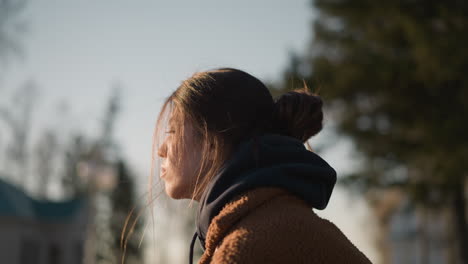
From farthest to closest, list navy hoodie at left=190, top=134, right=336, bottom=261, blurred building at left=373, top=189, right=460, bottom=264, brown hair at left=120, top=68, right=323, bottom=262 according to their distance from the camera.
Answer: blurred building at left=373, top=189, right=460, bottom=264 < brown hair at left=120, top=68, right=323, bottom=262 < navy hoodie at left=190, top=134, right=336, bottom=261

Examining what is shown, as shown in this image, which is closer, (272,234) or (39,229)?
(272,234)

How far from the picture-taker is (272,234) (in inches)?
60.4

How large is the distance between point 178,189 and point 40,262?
79.5ft

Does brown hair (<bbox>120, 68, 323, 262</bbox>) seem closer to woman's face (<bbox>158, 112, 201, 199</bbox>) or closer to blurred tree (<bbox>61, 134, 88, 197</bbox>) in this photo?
woman's face (<bbox>158, 112, 201, 199</bbox>)

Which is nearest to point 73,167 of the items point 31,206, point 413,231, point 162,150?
point 31,206

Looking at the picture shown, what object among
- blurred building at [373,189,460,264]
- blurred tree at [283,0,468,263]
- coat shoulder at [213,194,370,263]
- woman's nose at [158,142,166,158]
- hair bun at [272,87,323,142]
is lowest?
blurred building at [373,189,460,264]

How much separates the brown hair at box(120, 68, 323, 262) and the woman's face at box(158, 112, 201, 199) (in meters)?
0.02

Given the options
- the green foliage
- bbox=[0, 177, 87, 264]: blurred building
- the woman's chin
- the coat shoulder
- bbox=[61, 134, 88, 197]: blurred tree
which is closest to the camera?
the coat shoulder

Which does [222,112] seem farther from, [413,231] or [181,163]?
[413,231]

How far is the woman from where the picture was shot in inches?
61.4

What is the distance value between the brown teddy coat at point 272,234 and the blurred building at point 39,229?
21753mm

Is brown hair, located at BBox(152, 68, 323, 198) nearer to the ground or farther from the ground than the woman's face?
farther from the ground

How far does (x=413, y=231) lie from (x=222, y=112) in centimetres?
4124

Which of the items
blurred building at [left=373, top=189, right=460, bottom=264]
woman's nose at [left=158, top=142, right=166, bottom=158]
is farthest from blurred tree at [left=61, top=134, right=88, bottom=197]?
woman's nose at [left=158, top=142, right=166, bottom=158]
